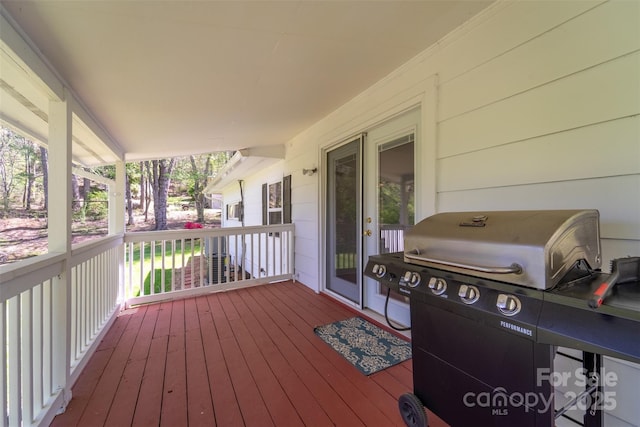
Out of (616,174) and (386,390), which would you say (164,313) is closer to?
(386,390)

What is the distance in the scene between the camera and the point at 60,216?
175cm

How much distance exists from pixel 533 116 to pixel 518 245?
3.21 ft

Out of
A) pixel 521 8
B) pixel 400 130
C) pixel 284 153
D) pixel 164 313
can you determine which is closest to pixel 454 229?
pixel 521 8

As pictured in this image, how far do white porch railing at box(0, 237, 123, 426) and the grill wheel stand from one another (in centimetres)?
188

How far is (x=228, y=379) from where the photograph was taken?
1.91 metres

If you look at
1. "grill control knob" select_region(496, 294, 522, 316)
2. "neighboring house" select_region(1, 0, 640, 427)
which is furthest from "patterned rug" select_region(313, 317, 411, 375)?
"grill control knob" select_region(496, 294, 522, 316)

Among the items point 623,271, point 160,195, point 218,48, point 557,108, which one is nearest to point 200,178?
point 160,195

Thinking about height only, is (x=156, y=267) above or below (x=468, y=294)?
below

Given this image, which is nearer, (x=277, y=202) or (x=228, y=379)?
(x=228, y=379)

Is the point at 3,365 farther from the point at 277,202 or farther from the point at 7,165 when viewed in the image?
the point at 277,202

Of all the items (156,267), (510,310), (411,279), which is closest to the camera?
(510,310)

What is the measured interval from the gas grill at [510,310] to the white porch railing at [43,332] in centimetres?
187

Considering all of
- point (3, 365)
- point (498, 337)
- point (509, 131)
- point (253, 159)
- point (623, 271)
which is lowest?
point (3, 365)

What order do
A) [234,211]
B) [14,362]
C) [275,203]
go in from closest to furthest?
1. [14,362]
2. [275,203]
3. [234,211]
